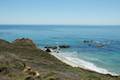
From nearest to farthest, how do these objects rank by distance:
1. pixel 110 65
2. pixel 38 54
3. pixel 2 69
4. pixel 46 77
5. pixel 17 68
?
pixel 46 77 < pixel 2 69 < pixel 17 68 < pixel 38 54 < pixel 110 65

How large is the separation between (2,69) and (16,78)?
9.85 ft

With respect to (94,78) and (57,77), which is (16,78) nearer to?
(57,77)

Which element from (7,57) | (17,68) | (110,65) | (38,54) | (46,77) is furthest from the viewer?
(110,65)

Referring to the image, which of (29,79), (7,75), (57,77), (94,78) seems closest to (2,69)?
(7,75)

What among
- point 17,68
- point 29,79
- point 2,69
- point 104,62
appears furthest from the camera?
point 104,62

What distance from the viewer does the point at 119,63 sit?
186 ft

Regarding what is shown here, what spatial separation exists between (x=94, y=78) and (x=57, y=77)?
4.95 metres

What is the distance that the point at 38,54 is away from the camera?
41.6 m

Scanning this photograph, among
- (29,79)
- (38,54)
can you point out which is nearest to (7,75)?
(29,79)

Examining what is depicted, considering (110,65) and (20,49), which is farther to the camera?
(110,65)

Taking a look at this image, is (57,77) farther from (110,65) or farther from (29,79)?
(110,65)

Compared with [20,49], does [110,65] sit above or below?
below

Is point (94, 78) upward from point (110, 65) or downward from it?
upward

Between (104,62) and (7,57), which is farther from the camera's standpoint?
(104,62)
